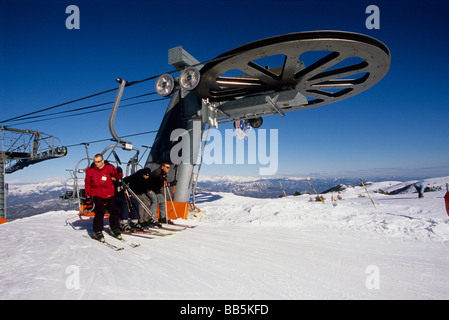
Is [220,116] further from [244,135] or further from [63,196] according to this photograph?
[63,196]

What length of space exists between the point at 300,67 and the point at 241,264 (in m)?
7.80

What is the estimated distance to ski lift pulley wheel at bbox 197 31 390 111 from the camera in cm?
632

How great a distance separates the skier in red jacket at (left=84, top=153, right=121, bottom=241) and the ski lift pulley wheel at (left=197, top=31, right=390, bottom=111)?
186 inches

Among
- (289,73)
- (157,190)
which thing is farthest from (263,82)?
(157,190)

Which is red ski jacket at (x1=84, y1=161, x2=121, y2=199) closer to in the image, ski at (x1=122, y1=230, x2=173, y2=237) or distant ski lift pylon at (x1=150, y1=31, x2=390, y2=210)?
ski at (x1=122, y1=230, x2=173, y2=237)

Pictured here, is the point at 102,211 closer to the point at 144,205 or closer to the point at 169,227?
the point at 144,205

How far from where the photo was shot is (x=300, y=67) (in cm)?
880

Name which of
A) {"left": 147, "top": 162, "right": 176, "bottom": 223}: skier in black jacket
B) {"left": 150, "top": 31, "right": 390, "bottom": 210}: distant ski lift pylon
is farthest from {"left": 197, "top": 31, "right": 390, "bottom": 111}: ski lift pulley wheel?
{"left": 147, "top": 162, "right": 176, "bottom": 223}: skier in black jacket

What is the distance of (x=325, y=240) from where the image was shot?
5668 mm

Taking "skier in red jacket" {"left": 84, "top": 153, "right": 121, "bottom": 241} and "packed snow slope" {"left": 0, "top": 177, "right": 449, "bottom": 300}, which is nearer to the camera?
"packed snow slope" {"left": 0, "top": 177, "right": 449, "bottom": 300}

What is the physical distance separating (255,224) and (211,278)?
193 inches

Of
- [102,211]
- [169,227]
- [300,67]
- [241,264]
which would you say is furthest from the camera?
[300,67]
